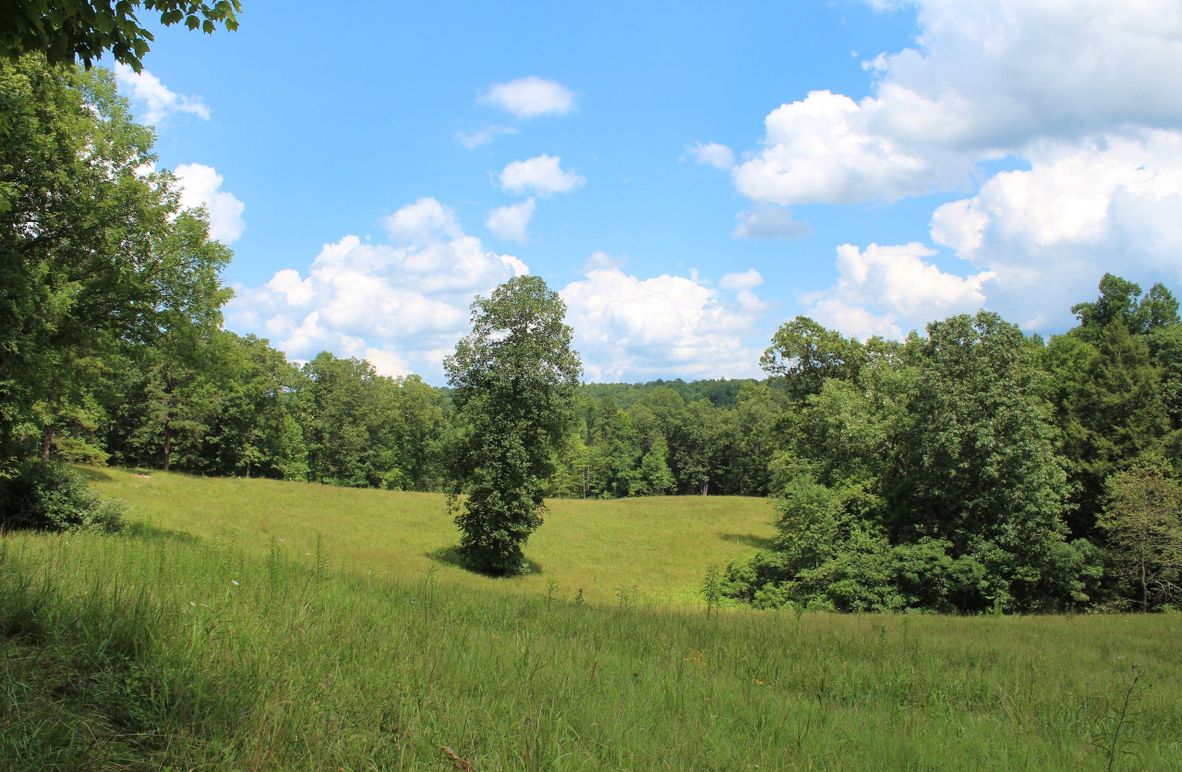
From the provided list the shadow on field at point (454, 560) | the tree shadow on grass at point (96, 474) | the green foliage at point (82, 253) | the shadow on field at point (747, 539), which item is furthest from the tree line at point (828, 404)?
the shadow on field at point (747, 539)

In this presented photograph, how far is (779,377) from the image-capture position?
44.2 meters

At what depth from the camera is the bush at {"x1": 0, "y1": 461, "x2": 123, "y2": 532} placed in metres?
14.6

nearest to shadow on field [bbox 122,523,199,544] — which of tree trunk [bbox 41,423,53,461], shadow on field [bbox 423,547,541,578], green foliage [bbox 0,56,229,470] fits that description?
green foliage [bbox 0,56,229,470]

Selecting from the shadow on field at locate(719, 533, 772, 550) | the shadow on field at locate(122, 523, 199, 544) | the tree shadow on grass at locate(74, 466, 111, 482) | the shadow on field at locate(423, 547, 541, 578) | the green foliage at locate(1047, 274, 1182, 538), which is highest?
the green foliage at locate(1047, 274, 1182, 538)

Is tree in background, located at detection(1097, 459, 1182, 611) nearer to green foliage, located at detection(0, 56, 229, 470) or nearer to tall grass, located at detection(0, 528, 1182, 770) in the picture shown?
tall grass, located at detection(0, 528, 1182, 770)

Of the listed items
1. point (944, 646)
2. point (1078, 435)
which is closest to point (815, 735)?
point (944, 646)

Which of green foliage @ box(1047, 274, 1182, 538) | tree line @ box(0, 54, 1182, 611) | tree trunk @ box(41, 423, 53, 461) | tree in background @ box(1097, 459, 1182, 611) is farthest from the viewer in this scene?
tree trunk @ box(41, 423, 53, 461)

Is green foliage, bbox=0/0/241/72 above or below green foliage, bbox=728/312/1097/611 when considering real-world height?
above

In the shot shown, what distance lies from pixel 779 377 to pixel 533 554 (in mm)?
20769

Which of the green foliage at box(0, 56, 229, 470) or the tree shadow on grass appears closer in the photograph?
the green foliage at box(0, 56, 229, 470)

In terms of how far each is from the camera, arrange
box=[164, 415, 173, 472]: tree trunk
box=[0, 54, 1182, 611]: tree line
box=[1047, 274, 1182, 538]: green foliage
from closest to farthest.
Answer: box=[0, 54, 1182, 611]: tree line → box=[1047, 274, 1182, 538]: green foliage → box=[164, 415, 173, 472]: tree trunk

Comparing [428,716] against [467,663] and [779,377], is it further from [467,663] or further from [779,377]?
[779,377]

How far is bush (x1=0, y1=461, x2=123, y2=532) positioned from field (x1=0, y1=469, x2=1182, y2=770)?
26.8 ft

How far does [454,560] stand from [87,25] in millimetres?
28967
